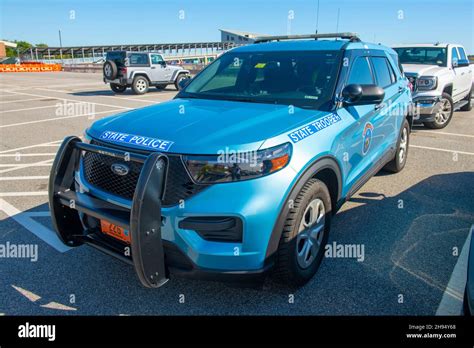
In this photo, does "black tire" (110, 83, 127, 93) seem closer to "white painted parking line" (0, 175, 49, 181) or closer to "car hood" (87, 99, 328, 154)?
"white painted parking line" (0, 175, 49, 181)

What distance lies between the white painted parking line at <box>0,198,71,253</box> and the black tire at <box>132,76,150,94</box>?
13.5 meters

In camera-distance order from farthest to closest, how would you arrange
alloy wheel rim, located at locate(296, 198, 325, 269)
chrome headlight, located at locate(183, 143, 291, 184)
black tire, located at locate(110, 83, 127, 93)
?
1. black tire, located at locate(110, 83, 127, 93)
2. alloy wheel rim, located at locate(296, 198, 325, 269)
3. chrome headlight, located at locate(183, 143, 291, 184)

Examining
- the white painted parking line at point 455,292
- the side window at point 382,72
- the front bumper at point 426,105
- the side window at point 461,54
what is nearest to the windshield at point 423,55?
the side window at point 461,54

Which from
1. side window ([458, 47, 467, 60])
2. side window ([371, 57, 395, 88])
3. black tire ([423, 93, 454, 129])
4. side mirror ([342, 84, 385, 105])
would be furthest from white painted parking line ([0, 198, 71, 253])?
side window ([458, 47, 467, 60])

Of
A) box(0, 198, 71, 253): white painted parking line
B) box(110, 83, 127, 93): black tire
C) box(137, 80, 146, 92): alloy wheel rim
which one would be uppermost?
box(137, 80, 146, 92): alloy wheel rim

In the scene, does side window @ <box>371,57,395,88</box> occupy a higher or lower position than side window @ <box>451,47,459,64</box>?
lower

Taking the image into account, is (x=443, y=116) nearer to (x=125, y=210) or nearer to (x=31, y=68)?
(x=125, y=210)

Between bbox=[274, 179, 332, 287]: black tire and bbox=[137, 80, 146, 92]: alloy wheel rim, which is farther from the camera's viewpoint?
bbox=[137, 80, 146, 92]: alloy wheel rim

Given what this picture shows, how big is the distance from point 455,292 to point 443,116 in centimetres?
711

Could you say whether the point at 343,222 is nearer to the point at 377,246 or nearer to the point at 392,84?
the point at 377,246

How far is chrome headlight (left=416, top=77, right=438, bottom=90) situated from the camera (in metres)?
8.33

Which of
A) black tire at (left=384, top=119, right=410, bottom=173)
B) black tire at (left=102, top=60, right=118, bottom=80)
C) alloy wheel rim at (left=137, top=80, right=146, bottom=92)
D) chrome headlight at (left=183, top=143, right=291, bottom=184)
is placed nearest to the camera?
chrome headlight at (left=183, top=143, right=291, bottom=184)

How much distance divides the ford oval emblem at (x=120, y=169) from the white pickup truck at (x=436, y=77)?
304 inches
